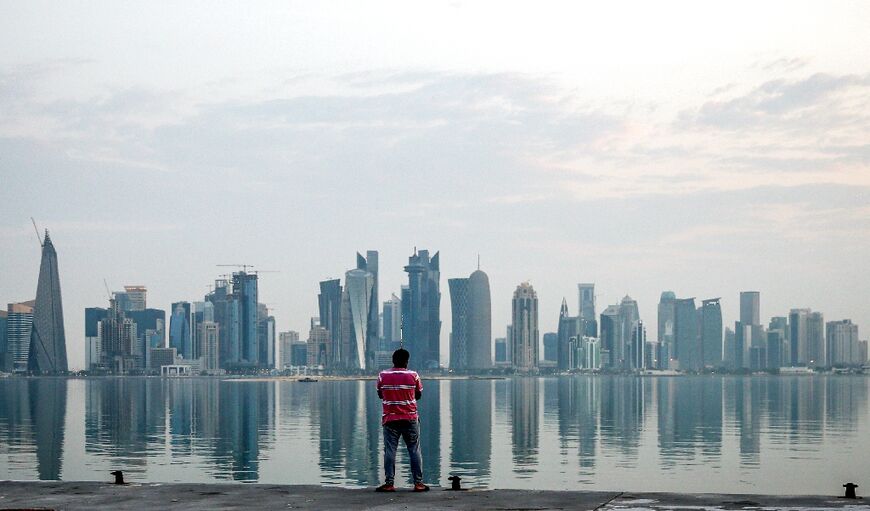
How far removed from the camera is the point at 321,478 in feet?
238

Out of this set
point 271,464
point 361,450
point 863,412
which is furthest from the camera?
point 863,412

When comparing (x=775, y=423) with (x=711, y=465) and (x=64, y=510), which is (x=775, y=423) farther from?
(x=64, y=510)

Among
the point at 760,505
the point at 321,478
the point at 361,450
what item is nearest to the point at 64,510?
the point at 760,505

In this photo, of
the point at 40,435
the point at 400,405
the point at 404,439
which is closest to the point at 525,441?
the point at 40,435

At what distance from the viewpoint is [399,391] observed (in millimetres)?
23859

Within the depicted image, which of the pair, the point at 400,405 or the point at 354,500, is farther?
the point at 400,405

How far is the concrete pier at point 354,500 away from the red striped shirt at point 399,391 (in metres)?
2.06

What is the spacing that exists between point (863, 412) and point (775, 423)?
4256cm

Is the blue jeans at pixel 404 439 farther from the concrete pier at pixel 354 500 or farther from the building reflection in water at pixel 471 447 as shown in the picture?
the building reflection in water at pixel 471 447

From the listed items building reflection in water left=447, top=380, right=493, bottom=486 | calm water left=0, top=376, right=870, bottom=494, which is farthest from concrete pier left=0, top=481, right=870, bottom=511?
building reflection in water left=447, top=380, right=493, bottom=486

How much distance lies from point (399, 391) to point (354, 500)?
12.3ft

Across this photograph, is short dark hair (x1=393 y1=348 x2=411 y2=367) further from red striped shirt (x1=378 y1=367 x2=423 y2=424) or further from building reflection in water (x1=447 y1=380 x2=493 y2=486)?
building reflection in water (x1=447 y1=380 x2=493 y2=486)

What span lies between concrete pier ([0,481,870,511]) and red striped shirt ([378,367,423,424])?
2060mm

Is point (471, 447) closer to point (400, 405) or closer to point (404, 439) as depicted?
point (404, 439)
